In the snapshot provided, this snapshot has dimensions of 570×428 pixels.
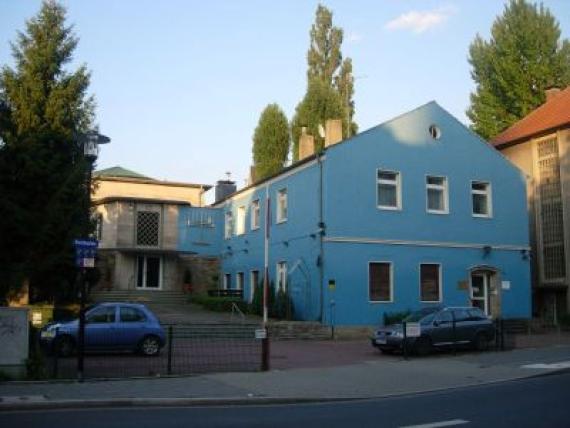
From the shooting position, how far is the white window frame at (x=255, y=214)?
3531 cm

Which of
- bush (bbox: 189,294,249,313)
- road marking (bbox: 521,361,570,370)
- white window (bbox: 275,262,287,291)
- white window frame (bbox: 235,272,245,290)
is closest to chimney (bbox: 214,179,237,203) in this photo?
white window frame (bbox: 235,272,245,290)

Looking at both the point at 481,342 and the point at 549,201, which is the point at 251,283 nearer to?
the point at 481,342

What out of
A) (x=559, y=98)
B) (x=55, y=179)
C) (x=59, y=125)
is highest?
(x=559, y=98)

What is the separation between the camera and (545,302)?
34875 mm

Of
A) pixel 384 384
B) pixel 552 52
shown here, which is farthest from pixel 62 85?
pixel 552 52

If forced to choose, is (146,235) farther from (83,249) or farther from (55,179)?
(83,249)

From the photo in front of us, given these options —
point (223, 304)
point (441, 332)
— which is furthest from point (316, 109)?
point (441, 332)

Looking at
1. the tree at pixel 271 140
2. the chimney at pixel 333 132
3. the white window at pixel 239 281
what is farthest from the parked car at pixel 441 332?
the tree at pixel 271 140

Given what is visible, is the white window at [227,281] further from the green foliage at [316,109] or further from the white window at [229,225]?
the green foliage at [316,109]

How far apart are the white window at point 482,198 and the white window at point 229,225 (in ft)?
47.2

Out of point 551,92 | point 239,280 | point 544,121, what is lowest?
point 239,280

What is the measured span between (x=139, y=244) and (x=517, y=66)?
27.1 m

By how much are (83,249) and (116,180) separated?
110 ft

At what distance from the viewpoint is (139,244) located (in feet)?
131
